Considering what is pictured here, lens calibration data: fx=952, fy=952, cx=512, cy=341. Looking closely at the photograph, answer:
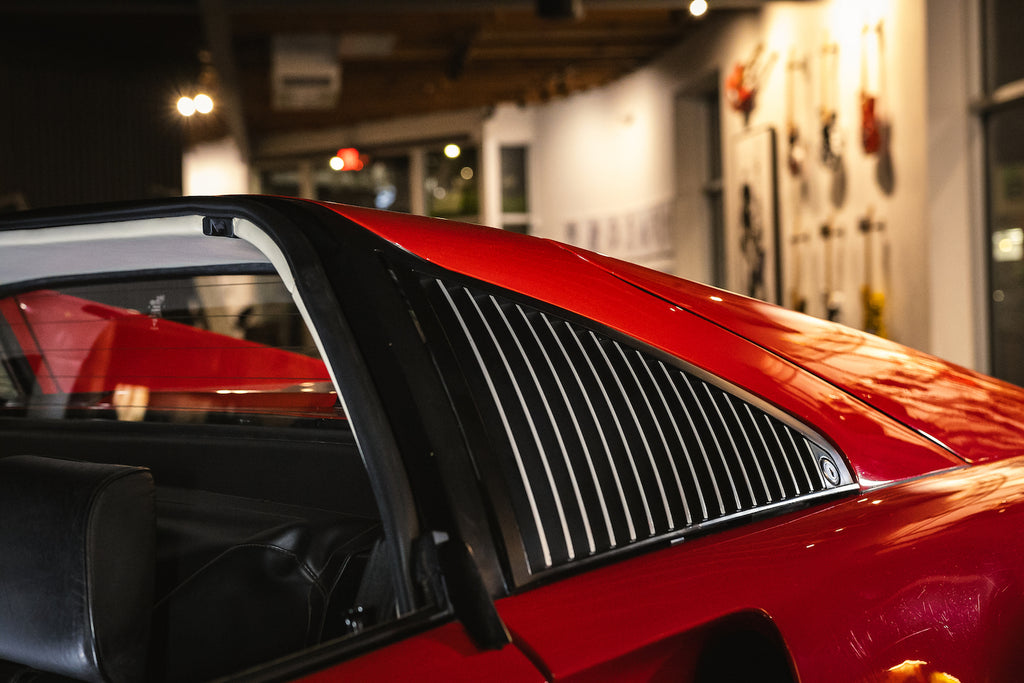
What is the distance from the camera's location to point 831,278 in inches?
210

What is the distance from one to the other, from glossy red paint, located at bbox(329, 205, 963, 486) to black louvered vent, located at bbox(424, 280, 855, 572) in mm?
22

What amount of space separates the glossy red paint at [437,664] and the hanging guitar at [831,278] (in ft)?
16.0

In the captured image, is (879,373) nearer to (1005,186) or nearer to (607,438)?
(607,438)

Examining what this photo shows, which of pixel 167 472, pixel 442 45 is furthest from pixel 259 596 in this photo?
pixel 442 45

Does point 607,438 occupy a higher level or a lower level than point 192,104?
lower

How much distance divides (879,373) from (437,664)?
71cm

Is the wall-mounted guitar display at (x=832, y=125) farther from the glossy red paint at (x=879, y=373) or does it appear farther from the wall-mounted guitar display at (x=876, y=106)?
the glossy red paint at (x=879, y=373)

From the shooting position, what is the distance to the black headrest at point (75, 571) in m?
0.73

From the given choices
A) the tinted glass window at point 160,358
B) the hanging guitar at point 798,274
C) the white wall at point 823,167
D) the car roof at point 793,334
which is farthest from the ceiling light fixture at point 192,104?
the car roof at point 793,334

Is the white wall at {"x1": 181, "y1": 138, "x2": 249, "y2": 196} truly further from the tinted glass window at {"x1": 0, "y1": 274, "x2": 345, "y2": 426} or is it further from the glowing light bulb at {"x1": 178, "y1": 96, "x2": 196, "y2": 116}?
the tinted glass window at {"x1": 0, "y1": 274, "x2": 345, "y2": 426}

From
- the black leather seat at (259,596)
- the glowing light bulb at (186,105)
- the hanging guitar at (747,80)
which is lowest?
the black leather seat at (259,596)

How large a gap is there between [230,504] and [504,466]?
1.51ft

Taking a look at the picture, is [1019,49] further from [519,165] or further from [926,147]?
[519,165]

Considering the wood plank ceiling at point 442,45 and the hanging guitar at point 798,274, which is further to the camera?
the hanging guitar at point 798,274
